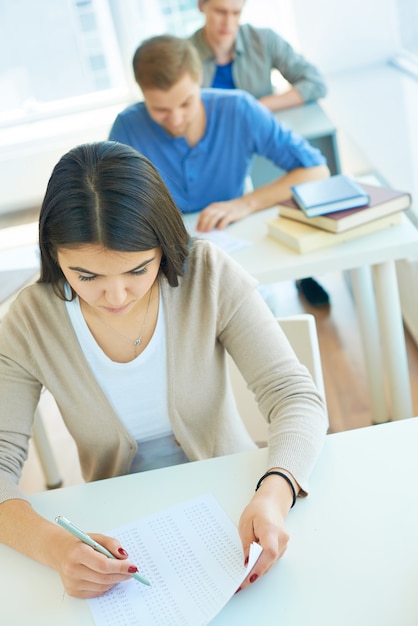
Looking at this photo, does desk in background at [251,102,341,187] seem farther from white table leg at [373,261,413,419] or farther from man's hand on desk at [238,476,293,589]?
man's hand on desk at [238,476,293,589]

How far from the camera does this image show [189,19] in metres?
4.77

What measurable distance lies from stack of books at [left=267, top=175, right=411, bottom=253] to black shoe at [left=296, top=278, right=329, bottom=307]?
1296 mm

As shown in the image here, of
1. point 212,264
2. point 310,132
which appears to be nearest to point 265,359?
point 212,264

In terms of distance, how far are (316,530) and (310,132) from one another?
2.47 m

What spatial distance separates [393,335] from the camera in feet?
6.81

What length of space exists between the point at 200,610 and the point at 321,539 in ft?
0.62

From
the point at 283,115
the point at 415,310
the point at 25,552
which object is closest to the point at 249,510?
the point at 25,552

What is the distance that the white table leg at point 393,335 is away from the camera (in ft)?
6.58

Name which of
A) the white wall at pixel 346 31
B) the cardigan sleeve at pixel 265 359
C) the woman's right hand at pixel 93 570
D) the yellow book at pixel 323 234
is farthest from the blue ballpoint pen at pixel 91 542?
the white wall at pixel 346 31

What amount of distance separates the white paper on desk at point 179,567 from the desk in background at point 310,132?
2417 millimetres

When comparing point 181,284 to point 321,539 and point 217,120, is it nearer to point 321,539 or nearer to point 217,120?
point 321,539

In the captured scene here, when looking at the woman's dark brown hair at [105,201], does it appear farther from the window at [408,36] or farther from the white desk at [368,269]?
the window at [408,36]

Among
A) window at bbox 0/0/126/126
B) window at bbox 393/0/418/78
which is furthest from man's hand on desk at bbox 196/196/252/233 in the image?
window at bbox 0/0/126/126

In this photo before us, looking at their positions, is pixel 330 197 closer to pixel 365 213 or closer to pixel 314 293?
pixel 365 213
